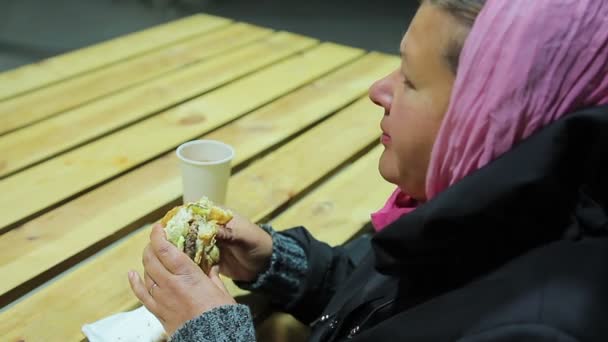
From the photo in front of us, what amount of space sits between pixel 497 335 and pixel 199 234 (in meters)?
0.44

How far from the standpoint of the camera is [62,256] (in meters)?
1.02

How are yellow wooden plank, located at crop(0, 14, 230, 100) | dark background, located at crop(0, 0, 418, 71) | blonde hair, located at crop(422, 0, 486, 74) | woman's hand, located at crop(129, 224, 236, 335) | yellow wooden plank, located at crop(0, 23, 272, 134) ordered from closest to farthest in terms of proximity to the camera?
1. blonde hair, located at crop(422, 0, 486, 74)
2. woman's hand, located at crop(129, 224, 236, 335)
3. yellow wooden plank, located at crop(0, 23, 272, 134)
4. yellow wooden plank, located at crop(0, 14, 230, 100)
5. dark background, located at crop(0, 0, 418, 71)

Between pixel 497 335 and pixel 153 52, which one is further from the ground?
pixel 497 335

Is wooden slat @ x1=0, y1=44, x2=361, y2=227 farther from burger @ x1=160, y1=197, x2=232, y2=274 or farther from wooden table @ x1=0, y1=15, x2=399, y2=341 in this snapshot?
burger @ x1=160, y1=197, x2=232, y2=274

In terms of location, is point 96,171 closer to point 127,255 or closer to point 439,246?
point 127,255

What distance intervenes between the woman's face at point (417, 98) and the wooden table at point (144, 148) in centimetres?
36

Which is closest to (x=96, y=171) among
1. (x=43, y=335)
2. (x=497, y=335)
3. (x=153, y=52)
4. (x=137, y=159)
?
(x=137, y=159)

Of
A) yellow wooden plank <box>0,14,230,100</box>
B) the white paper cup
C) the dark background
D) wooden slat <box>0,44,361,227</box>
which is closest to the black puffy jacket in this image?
the white paper cup

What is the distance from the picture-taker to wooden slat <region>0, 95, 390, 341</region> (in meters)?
0.91

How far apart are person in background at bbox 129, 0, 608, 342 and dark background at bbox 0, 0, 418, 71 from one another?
276cm

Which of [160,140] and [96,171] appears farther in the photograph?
[160,140]

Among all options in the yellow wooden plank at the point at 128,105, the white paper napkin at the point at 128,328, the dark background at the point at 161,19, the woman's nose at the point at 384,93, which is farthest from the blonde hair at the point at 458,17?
the dark background at the point at 161,19

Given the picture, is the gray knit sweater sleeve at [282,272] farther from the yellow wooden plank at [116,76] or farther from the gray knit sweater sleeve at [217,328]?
the yellow wooden plank at [116,76]

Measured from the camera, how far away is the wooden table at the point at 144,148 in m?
1.00
